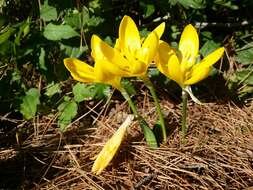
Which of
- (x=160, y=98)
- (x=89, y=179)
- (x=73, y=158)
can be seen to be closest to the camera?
(x=89, y=179)

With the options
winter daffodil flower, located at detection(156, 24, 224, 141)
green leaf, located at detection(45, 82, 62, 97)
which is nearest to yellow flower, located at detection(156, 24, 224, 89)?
winter daffodil flower, located at detection(156, 24, 224, 141)

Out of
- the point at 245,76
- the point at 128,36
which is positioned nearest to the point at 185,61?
the point at 128,36

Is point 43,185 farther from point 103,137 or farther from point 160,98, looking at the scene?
point 160,98

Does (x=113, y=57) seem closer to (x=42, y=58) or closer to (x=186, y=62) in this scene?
(x=186, y=62)

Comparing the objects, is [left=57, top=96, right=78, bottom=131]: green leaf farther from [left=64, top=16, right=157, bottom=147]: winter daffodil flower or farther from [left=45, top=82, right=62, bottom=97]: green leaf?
[left=64, top=16, right=157, bottom=147]: winter daffodil flower

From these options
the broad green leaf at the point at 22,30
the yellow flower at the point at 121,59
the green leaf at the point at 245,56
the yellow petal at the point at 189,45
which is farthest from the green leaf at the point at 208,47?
the broad green leaf at the point at 22,30

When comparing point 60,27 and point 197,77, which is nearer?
point 197,77

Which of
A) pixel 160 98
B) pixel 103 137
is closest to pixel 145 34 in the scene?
pixel 160 98

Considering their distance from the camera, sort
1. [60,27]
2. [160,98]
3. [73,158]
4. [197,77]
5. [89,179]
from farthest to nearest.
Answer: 1. [160,98]
2. [60,27]
3. [73,158]
4. [89,179]
5. [197,77]
